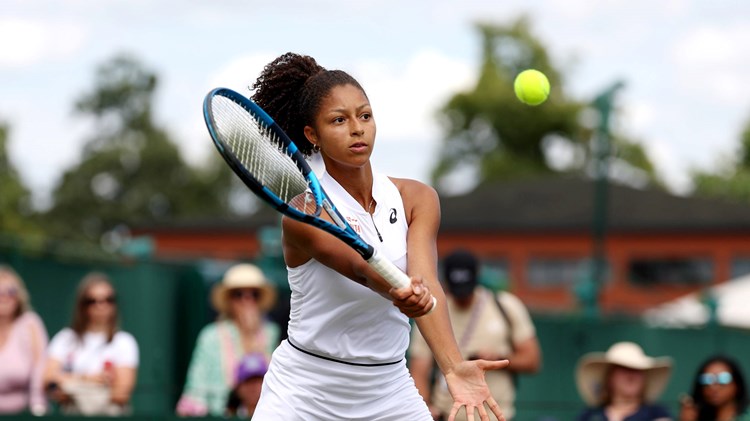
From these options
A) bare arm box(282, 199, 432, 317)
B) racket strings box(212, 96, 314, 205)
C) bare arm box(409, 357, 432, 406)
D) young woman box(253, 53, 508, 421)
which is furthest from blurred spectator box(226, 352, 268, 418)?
racket strings box(212, 96, 314, 205)

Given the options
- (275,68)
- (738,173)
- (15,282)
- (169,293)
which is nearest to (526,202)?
(738,173)

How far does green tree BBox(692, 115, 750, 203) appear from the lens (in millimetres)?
63594

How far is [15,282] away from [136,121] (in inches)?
2362

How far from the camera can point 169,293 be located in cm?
1366

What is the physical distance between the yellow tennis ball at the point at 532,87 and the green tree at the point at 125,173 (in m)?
58.8

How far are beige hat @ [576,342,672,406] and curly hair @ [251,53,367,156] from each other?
4109mm

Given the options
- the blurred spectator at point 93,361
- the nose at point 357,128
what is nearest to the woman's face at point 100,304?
the blurred spectator at point 93,361

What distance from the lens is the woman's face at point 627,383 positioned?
8367 mm

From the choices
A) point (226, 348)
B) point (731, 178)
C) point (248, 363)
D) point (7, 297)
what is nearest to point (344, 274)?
point (248, 363)

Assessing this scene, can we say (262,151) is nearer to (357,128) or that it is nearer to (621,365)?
(357,128)

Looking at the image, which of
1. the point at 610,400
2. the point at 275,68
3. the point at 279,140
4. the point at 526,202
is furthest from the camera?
the point at 526,202

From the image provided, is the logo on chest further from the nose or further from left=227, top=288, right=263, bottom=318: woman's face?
left=227, top=288, right=263, bottom=318: woman's face

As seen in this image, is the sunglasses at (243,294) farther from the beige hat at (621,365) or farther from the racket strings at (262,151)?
the racket strings at (262,151)

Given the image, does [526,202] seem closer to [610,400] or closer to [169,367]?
[169,367]
